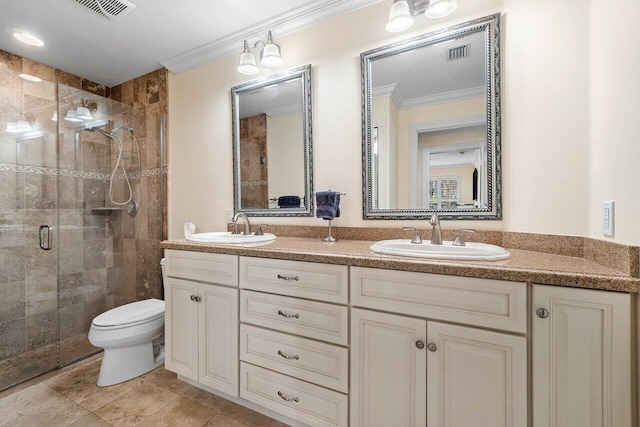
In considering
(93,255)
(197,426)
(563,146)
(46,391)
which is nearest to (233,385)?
(197,426)

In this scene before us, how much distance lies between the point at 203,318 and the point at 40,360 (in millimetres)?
1467

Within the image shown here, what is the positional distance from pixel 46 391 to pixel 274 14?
2.76 meters

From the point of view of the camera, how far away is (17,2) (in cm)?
173

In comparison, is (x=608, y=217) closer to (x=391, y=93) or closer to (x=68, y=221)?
(x=391, y=93)

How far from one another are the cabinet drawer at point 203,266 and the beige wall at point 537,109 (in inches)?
23.1

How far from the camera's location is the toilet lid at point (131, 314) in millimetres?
1804

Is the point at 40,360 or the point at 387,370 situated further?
the point at 40,360

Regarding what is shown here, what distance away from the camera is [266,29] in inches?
79.1

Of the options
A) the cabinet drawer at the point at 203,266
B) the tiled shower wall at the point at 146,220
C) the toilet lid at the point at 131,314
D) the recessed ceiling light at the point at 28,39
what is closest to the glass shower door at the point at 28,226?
the recessed ceiling light at the point at 28,39

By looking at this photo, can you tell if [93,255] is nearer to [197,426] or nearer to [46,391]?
[46,391]

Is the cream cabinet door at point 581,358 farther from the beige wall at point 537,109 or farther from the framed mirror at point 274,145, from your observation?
the framed mirror at point 274,145

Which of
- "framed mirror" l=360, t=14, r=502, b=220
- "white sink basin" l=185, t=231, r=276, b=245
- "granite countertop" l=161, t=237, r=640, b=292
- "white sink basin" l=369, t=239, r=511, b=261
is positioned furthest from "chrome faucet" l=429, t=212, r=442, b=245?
"white sink basin" l=185, t=231, r=276, b=245

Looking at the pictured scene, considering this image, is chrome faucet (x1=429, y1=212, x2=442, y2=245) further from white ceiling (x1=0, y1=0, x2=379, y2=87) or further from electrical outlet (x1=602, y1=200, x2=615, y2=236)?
white ceiling (x1=0, y1=0, x2=379, y2=87)

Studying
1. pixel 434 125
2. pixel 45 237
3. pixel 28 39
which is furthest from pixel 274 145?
pixel 28 39
